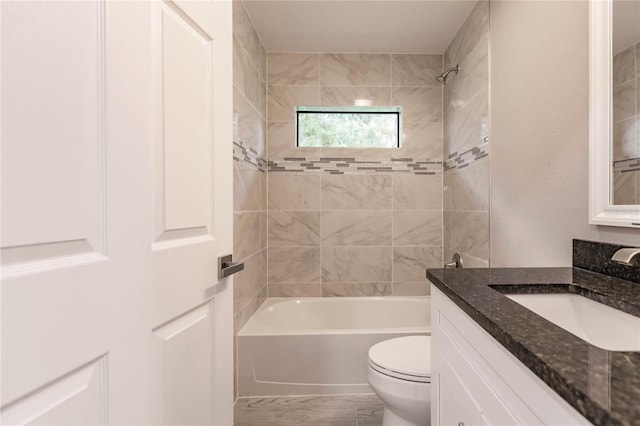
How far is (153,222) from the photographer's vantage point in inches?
27.2

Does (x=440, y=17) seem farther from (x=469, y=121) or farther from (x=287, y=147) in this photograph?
(x=287, y=147)

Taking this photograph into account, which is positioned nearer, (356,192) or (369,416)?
(369,416)

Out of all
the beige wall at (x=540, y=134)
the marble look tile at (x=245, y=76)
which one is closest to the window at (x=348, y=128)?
the marble look tile at (x=245, y=76)

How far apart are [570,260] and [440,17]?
5.87 ft

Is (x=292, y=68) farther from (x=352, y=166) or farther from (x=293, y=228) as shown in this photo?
(x=293, y=228)

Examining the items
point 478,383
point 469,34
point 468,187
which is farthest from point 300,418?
point 469,34

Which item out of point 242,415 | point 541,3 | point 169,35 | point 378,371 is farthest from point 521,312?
point 242,415

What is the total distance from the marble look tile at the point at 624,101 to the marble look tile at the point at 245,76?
1705mm

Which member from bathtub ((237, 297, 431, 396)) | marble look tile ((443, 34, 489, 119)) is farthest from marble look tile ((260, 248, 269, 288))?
marble look tile ((443, 34, 489, 119))

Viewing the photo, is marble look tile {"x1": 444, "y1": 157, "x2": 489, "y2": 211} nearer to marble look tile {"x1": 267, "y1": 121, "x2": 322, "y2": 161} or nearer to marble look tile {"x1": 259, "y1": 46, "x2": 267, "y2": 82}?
marble look tile {"x1": 267, "y1": 121, "x2": 322, "y2": 161}

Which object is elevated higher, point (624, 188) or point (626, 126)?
point (626, 126)

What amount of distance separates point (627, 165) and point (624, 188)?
0.23 feet

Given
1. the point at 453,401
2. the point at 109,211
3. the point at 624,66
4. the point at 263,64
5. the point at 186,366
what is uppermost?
the point at 263,64

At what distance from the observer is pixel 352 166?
2670 millimetres
